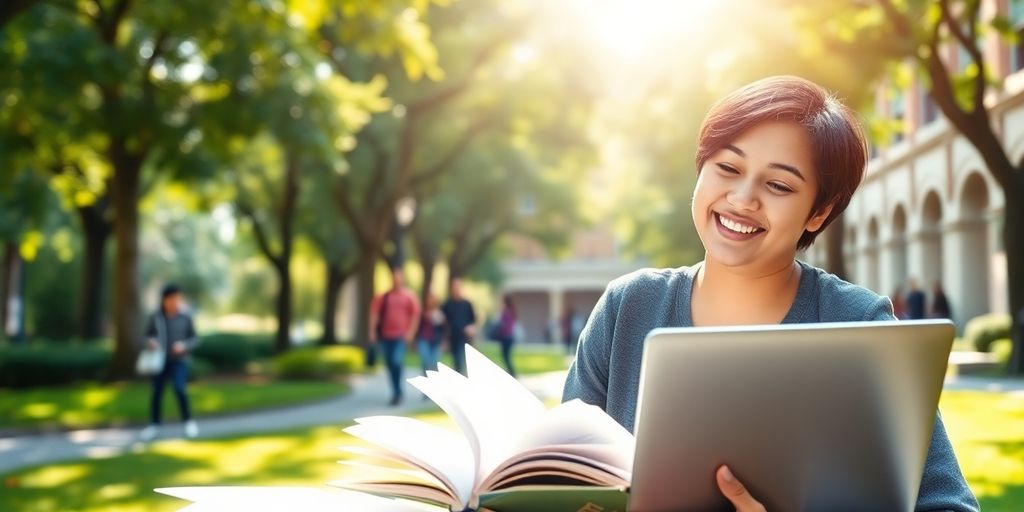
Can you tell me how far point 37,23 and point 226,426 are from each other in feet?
26.1

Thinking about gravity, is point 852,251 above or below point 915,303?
above

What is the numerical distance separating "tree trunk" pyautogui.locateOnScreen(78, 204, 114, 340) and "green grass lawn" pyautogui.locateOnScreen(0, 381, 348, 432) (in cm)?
660

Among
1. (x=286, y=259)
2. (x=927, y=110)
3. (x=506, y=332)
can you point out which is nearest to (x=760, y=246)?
(x=506, y=332)

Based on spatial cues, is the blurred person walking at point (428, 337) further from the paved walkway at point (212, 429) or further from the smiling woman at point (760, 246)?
the smiling woman at point (760, 246)

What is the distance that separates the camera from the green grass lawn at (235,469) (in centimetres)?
704

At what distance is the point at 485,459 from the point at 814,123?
854 mm

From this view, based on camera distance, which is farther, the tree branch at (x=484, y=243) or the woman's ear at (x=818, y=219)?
the tree branch at (x=484, y=243)

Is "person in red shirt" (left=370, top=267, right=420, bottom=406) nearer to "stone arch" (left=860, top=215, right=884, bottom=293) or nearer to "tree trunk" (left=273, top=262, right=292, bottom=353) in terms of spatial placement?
"tree trunk" (left=273, top=262, right=292, bottom=353)

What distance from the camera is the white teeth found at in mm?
2045

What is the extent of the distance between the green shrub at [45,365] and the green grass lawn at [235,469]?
385 inches

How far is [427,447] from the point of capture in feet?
6.16

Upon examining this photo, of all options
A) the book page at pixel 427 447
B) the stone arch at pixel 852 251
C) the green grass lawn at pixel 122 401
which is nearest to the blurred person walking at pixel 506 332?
the green grass lawn at pixel 122 401

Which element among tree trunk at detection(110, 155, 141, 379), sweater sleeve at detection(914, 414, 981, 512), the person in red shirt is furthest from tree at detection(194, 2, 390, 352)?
sweater sleeve at detection(914, 414, 981, 512)

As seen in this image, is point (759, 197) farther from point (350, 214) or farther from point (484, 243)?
point (484, 243)
